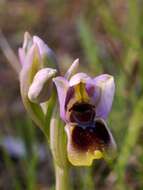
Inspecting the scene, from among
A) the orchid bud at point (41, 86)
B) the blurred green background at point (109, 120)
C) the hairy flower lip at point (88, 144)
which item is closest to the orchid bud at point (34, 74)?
the orchid bud at point (41, 86)

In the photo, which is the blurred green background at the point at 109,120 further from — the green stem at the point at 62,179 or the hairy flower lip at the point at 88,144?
the hairy flower lip at the point at 88,144

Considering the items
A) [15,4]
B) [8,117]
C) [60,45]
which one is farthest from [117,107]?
[15,4]

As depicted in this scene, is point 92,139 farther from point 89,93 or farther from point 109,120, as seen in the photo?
point 109,120

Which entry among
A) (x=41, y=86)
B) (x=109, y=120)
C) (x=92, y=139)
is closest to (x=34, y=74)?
(x=41, y=86)

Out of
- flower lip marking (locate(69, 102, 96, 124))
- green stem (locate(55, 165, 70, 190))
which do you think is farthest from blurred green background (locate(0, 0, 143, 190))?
flower lip marking (locate(69, 102, 96, 124))

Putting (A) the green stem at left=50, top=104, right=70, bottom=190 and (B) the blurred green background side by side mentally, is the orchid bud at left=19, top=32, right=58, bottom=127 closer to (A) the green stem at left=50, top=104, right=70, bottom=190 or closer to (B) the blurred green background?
(A) the green stem at left=50, top=104, right=70, bottom=190
